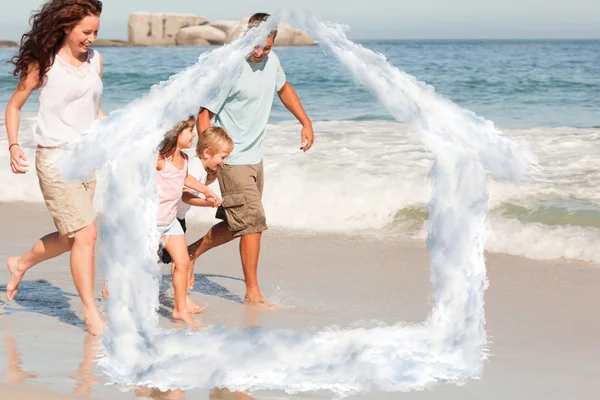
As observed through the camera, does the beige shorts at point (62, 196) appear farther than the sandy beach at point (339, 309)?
Yes

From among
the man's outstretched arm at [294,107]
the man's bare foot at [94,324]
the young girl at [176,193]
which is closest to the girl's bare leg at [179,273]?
the young girl at [176,193]

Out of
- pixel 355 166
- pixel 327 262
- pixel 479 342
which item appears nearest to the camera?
pixel 479 342

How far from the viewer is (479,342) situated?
3.44 m

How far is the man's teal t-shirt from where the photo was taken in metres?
4.62

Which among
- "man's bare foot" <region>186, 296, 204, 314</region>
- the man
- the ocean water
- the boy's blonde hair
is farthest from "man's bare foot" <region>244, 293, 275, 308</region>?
the ocean water

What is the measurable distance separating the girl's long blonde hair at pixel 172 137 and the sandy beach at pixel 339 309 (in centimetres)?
81

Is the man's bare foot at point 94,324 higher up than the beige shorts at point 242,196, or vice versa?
the beige shorts at point 242,196

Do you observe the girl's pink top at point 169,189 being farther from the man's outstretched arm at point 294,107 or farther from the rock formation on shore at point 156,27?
the rock formation on shore at point 156,27

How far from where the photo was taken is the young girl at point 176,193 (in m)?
4.26

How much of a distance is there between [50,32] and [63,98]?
10.9 inches

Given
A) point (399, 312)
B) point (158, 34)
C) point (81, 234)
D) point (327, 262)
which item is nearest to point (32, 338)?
point (81, 234)

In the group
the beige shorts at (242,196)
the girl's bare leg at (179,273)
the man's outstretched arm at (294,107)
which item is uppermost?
the man's outstretched arm at (294,107)

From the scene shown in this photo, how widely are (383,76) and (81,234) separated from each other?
1557mm

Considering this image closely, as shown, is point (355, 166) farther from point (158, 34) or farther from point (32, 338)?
point (158, 34)
